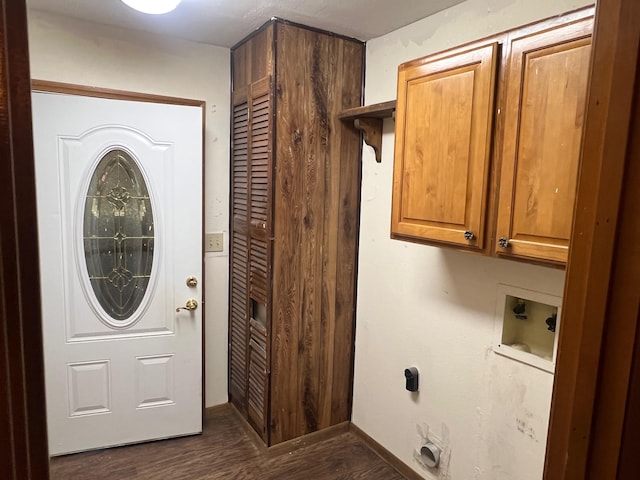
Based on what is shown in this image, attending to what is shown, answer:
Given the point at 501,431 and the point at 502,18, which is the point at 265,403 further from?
the point at 502,18

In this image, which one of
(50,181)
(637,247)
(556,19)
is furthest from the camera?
(50,181)

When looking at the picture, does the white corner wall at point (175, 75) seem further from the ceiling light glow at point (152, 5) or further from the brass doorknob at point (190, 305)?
the ceiling light glow at point (152, 5)

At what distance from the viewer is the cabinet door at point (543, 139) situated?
114 centimetres

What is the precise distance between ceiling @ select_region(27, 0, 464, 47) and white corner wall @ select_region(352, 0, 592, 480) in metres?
0.12

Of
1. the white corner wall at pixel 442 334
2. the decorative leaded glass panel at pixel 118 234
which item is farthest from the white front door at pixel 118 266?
the white corner wall at pixel 442 334

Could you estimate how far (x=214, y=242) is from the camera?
2609mm

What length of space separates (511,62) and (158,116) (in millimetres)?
1731

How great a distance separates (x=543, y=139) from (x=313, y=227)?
1.29 meters

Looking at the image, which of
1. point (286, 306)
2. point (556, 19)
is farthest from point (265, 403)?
point (556, 19)

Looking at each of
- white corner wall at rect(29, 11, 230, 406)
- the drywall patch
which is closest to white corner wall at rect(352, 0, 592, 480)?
the drywall patch

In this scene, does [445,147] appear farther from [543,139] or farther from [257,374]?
[257,374]

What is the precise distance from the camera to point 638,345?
530 millimetres

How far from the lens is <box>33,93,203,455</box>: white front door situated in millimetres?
2146

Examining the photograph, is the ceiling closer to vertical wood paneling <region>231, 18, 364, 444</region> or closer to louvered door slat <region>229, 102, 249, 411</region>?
vertical wood paneling <region>231, 18, 364, 444</region>
